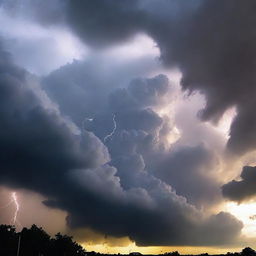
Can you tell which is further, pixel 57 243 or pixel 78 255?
pixel 78 255

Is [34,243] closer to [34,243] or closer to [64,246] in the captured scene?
[34,243]

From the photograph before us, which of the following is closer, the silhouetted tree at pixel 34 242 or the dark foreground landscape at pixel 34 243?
the dark foreground landscape at pixel 34 243

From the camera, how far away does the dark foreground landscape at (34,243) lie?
117250 millimetres

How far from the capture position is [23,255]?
122188 mm

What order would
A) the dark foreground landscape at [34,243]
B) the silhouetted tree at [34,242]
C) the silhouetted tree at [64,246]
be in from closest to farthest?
the dark foreground landscape at [34,243] < the silhouetted tree at [34,242] < the silhouetted tree at [64,246]

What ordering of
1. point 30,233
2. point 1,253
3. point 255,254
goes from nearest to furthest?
point 1,253 < point 30,233 < point 255,254

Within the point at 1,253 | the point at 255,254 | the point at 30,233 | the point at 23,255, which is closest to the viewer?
the point at 1,253

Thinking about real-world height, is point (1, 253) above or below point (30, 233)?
below

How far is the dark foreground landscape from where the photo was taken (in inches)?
4616

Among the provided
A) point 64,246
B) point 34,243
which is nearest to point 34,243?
point 34,243

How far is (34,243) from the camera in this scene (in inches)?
5084

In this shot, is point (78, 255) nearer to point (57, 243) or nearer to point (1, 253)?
point (57, 243)

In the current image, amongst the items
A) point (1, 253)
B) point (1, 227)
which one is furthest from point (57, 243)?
point (1, 253)

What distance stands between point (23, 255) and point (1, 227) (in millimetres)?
12791
